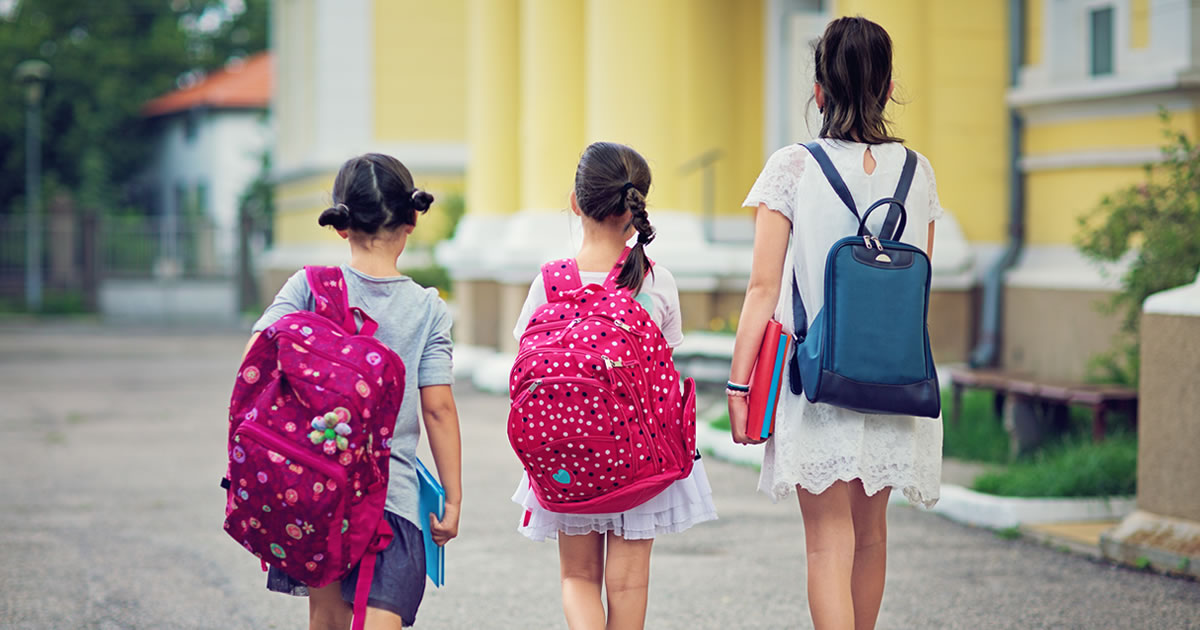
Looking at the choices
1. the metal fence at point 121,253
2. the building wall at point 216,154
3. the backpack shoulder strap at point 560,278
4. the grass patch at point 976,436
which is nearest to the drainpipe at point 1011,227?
the grass patch at point 976,436

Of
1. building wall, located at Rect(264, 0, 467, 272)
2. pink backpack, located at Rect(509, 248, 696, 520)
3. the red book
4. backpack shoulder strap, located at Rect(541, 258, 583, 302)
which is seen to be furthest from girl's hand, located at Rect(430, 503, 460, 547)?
building wall, located at Rect(264, 0, 467, 272)

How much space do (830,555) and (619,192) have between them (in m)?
1.08

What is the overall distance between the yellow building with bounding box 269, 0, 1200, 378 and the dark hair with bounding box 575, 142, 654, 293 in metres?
3.77

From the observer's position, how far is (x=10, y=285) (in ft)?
115

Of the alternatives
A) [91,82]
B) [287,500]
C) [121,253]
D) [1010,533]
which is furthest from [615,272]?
[91,82]

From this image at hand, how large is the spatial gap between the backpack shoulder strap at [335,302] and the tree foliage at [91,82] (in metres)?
44.2

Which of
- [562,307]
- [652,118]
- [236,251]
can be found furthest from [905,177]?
[236,251]

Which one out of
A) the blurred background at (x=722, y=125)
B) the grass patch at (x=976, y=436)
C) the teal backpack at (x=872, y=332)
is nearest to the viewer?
the teal backpack at (x=872, y=332)

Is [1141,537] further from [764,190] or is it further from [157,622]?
[157,622]

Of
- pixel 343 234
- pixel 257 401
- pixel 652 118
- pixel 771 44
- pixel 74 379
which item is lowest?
pixel 74 379

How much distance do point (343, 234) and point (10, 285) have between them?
113ft

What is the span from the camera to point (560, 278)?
12.0ft

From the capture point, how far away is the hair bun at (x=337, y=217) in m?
3.43

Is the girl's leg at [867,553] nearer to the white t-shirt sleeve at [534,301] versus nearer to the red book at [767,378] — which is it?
the red book at [767,378]
